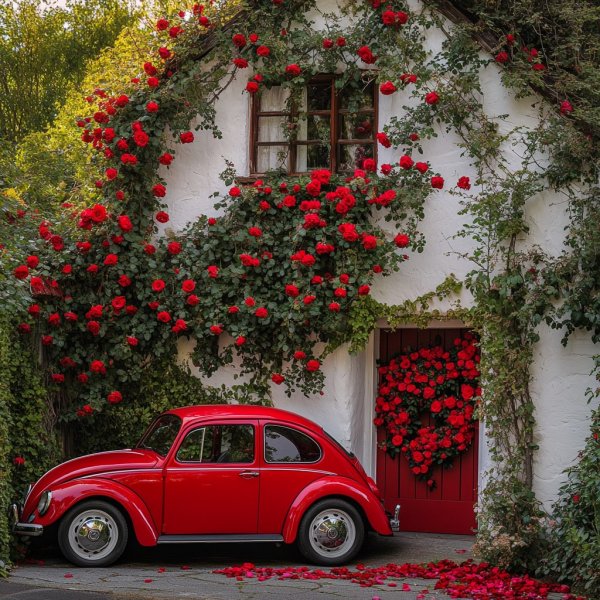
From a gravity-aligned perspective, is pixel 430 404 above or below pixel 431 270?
below

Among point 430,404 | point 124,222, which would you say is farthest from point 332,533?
point 124,222

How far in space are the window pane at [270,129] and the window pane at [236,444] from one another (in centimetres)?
378

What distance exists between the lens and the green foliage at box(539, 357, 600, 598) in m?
8.83

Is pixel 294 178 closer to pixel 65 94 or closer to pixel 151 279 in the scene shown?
pixel 151 279

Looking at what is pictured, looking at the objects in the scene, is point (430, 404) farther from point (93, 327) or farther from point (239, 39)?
point (239, 39)

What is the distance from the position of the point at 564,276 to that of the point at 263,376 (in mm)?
3459

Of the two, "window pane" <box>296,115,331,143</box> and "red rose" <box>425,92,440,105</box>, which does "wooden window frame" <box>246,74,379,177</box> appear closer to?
"window pane" <box>296,115,331,143</box>

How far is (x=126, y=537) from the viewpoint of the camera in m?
9.70

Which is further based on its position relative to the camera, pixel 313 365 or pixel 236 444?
pixel 313 365

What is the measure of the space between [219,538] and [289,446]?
1.10 m

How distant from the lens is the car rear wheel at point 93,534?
31.5ft

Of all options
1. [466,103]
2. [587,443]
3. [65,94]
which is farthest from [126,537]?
[65,94]

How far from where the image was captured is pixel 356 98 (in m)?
11.9

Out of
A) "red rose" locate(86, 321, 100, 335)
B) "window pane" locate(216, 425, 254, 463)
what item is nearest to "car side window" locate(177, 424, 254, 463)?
"window pane" locate(216, 425, 254, 463)
